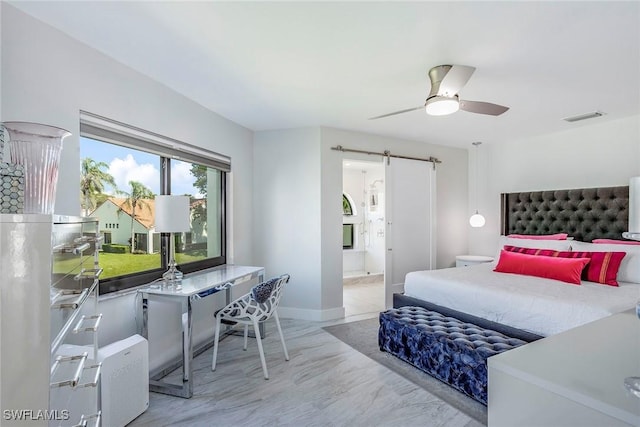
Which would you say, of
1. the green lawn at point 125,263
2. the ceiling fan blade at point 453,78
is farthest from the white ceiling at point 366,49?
the green lawn at point 125,263

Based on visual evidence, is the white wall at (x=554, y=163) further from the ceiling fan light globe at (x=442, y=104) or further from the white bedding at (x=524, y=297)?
the ceiling fan light globe at (x=442, y=104)

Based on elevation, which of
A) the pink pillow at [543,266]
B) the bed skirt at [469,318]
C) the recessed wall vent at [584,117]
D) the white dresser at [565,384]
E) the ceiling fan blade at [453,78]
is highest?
the recessed wall vent at [584,117]

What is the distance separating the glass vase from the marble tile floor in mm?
1595

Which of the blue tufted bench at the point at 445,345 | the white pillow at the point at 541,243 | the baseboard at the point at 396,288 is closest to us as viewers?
the blue tufted bench at the point at 445,345

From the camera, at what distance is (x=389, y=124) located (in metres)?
4.06

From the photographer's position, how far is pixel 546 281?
3.16 m

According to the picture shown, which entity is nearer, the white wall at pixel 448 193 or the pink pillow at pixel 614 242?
the pink pillow at pixel 614 242

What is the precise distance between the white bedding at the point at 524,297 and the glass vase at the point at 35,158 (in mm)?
3093

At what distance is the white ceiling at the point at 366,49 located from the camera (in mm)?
1829

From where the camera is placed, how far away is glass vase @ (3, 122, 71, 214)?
127 centimetres

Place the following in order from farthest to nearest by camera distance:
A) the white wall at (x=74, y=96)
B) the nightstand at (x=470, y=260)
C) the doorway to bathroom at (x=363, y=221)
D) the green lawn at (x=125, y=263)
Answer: the doorway to bathroom at (x=363, y=221), the nightstand at (x=470, y=260), the green lawn at (x=125, y=263), the white wall at (x=74, y=96)

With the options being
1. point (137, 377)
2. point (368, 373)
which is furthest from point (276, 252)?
point (137, 377)

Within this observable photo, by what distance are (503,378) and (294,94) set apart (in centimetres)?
281

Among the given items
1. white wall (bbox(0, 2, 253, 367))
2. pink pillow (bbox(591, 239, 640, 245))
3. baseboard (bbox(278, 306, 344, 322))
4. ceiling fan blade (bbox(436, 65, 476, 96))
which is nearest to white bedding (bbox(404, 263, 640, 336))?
pink pillow (bbox(591, 239, 640, 245))
